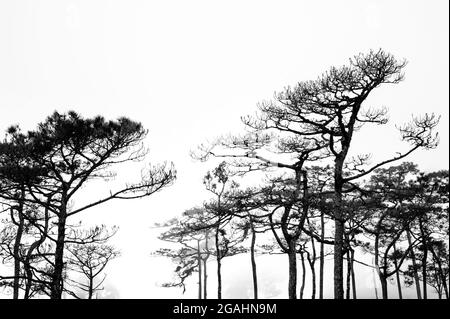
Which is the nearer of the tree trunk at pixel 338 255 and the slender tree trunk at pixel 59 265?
the slender tree trunk at pixel 59 265

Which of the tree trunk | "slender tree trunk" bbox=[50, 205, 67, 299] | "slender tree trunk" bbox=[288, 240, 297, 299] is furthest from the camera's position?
"slender tree trunk" bbox=[288, 240, 297, 299]

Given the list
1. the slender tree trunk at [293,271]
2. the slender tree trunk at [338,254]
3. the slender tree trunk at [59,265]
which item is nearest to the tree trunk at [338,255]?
the slender tree trunk at [338,254]

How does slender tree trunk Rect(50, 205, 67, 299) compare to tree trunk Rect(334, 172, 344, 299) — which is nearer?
slender tree trunk Rect(50, 205, 67, 299)

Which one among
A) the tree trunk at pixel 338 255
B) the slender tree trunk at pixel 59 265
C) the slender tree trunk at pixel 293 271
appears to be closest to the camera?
the slender tree trunk at pixel 59 265

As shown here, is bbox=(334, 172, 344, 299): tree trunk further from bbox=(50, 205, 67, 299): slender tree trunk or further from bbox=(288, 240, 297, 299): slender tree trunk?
bbox=(50, 205, 67, 299): slender tree trunk

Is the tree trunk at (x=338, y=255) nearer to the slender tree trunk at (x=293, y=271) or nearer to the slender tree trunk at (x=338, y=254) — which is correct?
the slender tree trunk at (x=338, y=254)

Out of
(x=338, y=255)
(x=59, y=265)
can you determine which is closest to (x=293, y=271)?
(x=338, y=255)

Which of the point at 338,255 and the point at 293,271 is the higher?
the point at 338,255

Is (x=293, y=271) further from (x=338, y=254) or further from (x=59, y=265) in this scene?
(x=59, y=265)

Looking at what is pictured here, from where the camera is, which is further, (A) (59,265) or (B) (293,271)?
(B) (293,271)

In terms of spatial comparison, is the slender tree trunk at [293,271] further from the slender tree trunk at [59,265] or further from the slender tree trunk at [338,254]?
the slender tree trunk at [59,265]

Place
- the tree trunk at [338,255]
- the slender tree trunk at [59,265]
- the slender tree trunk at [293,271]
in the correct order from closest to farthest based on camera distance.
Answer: the slender tree trunk at [59,265]
the tree trunk at [338,255]
the slender tree trunk at [293,271]

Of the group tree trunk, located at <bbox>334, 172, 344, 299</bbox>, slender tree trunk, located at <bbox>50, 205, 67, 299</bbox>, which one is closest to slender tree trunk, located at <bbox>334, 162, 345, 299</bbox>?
tree trunk, located at <bbox>334, 172, 344, 299</bbox>

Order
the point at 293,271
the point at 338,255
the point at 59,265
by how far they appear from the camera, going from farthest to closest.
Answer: the point at 293,271 < the point at 338,255 < the point at 59,265
